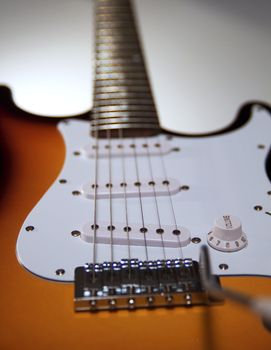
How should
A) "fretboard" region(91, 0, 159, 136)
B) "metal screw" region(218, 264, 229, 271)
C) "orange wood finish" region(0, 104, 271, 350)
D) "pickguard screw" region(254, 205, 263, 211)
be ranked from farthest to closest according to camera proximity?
"fretboard" region(91, 0, 159, 136)
"pickguard screw" region(254, 205, 263, 211)
"metal screw" region(218, 264, 229, 271)
"orange wood finish" region(0, 104, 271, 350)

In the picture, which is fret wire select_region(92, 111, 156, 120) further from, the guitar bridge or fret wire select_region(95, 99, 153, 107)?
the guitar bridge

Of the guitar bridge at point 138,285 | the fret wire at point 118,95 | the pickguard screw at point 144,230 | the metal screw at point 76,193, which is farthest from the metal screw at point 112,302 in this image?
the fret wire at point 118,95

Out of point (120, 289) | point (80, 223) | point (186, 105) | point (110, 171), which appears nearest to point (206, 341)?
point (120, 289)

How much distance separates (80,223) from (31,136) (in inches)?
11.1

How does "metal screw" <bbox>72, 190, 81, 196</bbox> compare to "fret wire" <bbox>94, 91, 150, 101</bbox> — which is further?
"fret wire" <bbox>94, 91, 150, 101</bbox>

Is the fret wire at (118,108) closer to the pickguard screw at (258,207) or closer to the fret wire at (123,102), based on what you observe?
the fret wire at (123,102)

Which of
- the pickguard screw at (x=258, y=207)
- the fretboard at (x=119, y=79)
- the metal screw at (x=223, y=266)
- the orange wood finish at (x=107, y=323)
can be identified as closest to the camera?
the orange wood finish at (x=107, y=323)

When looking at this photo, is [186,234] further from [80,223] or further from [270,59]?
[270,59]

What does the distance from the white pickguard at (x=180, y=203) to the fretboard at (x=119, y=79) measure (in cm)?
4

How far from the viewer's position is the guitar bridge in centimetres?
64

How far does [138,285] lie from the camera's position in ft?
2.14

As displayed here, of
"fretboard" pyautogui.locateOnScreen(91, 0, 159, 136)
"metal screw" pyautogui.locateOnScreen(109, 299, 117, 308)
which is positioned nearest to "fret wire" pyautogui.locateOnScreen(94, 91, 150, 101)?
"fretboard" pyautogui.locateOnScreen(91, 0, 159, 136)

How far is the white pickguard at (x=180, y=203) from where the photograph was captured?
0.71m

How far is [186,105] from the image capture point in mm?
1292
